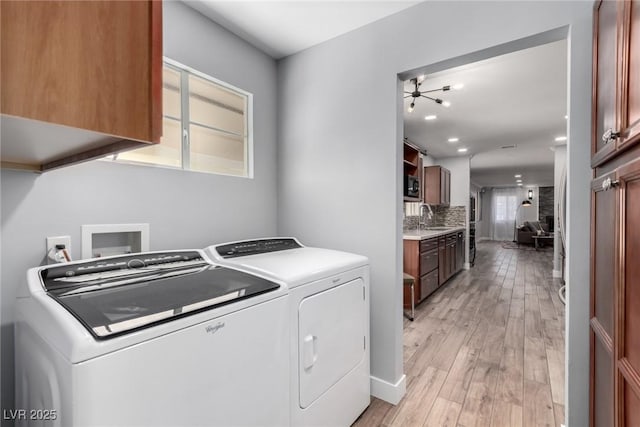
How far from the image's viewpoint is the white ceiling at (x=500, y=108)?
251 cm

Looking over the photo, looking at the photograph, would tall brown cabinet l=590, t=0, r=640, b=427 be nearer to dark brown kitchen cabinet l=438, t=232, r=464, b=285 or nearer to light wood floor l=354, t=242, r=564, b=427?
light wood floor l=354, t=242, r=564, b=427

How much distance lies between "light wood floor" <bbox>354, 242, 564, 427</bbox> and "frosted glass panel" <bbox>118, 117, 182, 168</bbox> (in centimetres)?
192

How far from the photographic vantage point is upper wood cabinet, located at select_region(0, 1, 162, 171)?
2.09 ft

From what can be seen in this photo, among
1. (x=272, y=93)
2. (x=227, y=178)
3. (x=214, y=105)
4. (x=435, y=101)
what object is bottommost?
(x=227, y=178)

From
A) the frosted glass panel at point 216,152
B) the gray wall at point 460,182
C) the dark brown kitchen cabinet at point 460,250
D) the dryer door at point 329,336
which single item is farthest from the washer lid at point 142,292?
the gray wall at point 460,182

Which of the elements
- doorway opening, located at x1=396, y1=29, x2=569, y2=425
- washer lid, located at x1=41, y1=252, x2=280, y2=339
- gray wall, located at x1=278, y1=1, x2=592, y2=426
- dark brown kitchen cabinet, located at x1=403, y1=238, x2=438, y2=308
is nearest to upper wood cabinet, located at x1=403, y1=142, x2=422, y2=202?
doorway opening, located at x1=396, y1=29, x2=569, y2=425

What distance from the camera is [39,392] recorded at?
859mm

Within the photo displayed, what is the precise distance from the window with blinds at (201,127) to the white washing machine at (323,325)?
66 cm

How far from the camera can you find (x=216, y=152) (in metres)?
2.10

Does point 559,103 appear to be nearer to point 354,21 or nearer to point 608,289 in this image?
point 354,21

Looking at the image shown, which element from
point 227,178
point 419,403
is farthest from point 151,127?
point 419,403

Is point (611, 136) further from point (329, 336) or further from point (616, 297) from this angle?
point (329, 336)

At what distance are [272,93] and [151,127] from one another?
169 centimetres

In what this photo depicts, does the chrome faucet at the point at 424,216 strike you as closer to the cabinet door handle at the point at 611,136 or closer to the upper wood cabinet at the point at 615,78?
the upper wood cabinet at the point at 615,78
